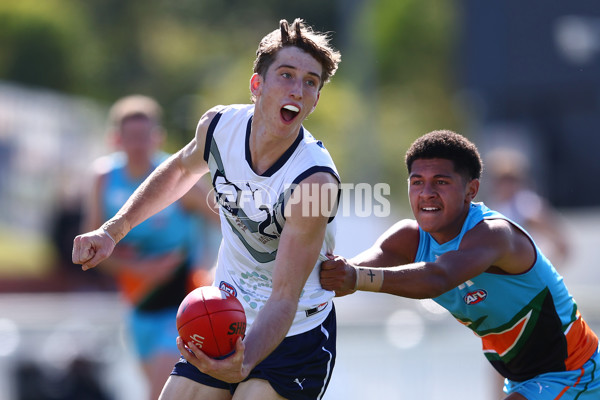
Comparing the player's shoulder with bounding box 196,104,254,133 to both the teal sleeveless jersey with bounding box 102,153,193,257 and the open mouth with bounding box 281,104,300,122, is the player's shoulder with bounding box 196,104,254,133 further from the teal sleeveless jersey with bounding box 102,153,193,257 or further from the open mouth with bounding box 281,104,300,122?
the teal sleeveless jersey with bounding box 102,153,193,257

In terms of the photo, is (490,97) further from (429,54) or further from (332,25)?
(332,25)

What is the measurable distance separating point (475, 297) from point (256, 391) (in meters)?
1.31

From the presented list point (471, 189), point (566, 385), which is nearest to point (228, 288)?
point (471, 189)

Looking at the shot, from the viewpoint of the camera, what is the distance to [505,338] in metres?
5.18

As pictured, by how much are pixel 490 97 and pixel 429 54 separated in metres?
17.3

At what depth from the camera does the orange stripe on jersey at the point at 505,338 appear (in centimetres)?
513

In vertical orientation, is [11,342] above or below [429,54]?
below

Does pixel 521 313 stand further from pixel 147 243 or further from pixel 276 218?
pixel 147 243

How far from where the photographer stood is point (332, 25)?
4516cm

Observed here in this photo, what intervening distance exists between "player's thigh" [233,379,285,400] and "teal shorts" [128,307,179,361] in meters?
2.81

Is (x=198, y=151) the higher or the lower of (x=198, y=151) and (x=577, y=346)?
the higher

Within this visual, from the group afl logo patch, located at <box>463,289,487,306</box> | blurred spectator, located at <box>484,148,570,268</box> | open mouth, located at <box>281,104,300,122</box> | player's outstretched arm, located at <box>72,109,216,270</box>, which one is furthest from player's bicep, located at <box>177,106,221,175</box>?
blurred spectator, located at <box>484,148,570,268</box>

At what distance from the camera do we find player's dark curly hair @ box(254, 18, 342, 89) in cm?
473

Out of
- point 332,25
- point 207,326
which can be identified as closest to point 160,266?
point 207,326
